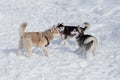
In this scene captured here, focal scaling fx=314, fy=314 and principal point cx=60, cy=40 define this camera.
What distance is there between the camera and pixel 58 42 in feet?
35.4

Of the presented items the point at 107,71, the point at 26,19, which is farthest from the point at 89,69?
the point at 26,19

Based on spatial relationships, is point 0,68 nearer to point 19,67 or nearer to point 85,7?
point 19,67

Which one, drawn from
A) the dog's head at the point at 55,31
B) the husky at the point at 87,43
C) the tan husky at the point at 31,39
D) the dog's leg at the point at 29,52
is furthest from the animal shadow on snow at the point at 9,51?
the husky at the point at 87,43

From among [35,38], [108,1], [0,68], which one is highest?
[108,1]

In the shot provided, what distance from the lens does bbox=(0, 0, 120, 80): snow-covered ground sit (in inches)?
327

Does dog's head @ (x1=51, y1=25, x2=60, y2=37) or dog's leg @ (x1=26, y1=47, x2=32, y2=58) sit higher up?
dog's head @ (x1=51, y1=25, x2=60, y2=37)

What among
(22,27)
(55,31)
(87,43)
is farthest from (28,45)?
(87,43)

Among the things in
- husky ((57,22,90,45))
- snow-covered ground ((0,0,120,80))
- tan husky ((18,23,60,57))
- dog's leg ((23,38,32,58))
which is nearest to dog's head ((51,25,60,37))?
tan husky ((18,23,60,57))

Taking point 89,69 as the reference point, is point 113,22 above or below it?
above

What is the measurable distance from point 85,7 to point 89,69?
646cm

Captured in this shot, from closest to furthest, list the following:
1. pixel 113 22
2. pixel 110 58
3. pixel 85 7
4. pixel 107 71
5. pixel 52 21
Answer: pixel 107 71 → pixel 110 58 → pixel 113 22 → pixel 52 21 → pixel 85 7

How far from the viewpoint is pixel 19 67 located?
345 inches

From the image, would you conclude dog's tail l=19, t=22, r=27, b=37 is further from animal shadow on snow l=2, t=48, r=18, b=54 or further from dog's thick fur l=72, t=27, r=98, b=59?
dog's thick fur l=72, t=27, r=98, b=59

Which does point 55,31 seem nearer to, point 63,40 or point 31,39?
point 31,39
